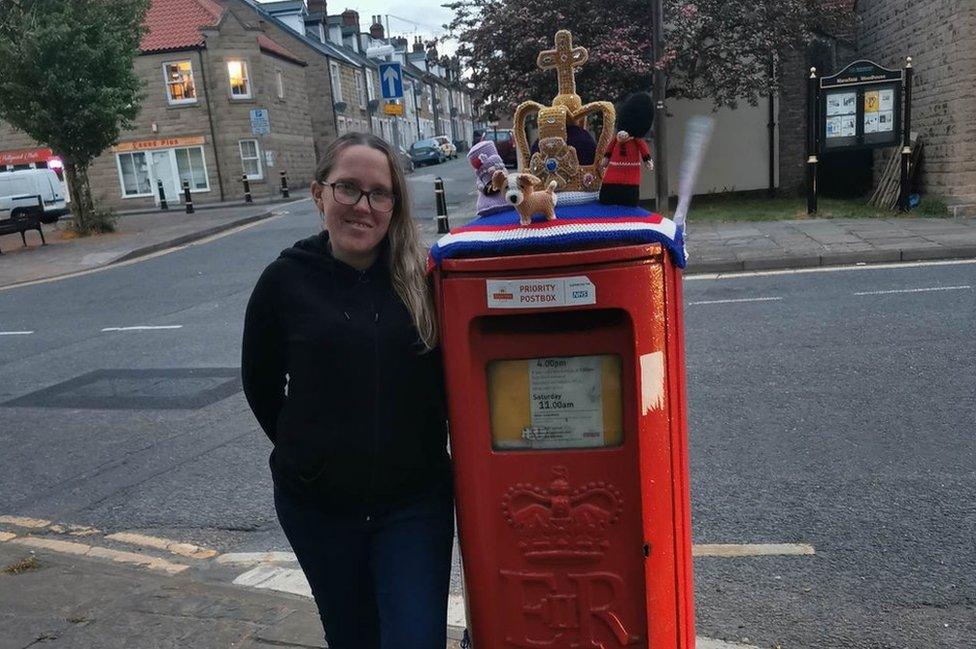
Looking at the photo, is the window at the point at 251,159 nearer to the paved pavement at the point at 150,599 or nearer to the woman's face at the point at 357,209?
the paved pavement at the point at 150,599

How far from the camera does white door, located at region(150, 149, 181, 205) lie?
3128 cm

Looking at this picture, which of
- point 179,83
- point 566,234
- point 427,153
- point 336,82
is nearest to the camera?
point 566,234

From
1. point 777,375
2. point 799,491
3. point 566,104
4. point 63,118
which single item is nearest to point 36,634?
point 566,104

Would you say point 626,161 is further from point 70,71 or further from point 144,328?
point 70,71

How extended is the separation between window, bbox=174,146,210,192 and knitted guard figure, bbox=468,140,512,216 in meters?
31.4

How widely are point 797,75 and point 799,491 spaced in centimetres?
1762

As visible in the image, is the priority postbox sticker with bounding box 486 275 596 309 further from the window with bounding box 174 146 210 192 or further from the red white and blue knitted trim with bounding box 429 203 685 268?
the window with bounding box 174 146 210 192

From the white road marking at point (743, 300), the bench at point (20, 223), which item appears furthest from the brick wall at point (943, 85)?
the bench at point (20, 223)

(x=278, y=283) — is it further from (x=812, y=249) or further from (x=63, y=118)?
(x=63, y=118)

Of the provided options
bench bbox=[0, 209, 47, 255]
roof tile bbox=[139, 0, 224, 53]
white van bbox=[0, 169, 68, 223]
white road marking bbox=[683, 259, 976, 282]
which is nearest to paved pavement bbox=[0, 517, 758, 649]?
white road marking bbox=[683, 259, 976, 282]

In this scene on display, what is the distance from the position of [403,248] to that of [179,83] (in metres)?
32.0

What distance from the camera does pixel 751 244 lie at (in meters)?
12.4

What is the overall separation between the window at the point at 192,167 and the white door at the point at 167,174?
22 centimetres

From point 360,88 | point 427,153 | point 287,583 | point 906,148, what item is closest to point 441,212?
point 906,148
